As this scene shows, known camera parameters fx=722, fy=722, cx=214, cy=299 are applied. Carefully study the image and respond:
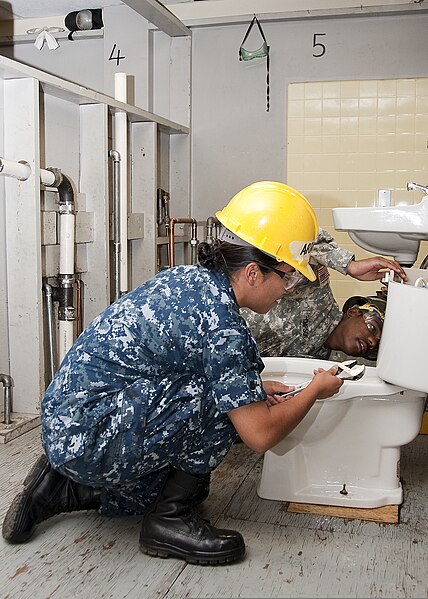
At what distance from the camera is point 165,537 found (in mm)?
1843

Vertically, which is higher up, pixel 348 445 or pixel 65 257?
pixel 65 257

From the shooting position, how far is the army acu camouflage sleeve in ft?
9.38

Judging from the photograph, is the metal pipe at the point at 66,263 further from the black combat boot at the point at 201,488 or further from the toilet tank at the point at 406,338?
the toilet tank at the point at 406,338

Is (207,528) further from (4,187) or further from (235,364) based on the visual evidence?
(4,187)

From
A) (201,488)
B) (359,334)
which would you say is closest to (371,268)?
(359,334)

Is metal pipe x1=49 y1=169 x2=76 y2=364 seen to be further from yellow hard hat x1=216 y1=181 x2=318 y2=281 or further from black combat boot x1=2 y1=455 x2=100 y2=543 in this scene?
Answer: yellow hard hat x1=216 y1=181 x2=318 y2=281

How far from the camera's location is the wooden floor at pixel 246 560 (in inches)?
66.7

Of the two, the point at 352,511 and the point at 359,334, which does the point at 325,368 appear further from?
the point at 359,334

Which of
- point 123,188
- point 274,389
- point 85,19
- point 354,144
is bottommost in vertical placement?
point 274,389

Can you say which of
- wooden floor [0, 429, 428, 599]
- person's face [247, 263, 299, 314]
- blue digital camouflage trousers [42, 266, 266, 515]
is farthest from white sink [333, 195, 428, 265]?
wooden floor [0, 429, 428, 599]

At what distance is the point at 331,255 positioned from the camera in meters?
2.89

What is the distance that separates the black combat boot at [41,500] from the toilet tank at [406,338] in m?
0.91

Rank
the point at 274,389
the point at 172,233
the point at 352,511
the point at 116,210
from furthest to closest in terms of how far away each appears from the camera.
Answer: the point at 172,233, the point at 116,210, the point at 352,511, the point at 274,389

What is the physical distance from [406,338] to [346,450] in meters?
0.46
